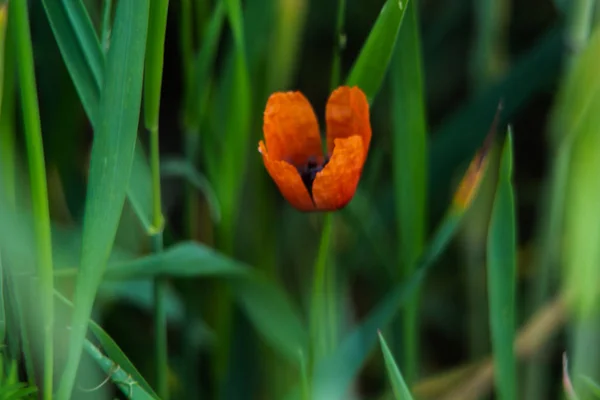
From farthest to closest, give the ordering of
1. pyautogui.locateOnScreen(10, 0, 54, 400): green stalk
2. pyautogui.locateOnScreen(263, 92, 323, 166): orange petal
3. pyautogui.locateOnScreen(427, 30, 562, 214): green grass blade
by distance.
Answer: pyautogui.locateOnScreen(427, 30, 562, 214): green grass blade < pyautogui.locateOnScreen(263, 92, 323, 166): orange petal < pyautogui.locateOnScreen(10, 0, 54, 400): green stalk

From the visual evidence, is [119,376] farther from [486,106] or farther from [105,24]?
[486,106]

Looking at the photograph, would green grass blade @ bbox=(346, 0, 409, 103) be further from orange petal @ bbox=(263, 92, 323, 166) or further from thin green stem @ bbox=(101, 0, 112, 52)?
thin green stem @ bbox=(101, 0, 112, 52)

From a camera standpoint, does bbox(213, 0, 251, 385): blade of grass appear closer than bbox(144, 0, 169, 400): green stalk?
No

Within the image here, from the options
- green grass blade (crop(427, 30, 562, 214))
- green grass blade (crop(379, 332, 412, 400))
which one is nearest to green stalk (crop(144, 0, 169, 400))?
green grass blade (crop(379, 332, 412, 400))

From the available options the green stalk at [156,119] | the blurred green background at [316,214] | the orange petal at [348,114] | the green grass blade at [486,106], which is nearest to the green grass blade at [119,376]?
the blurred green background at [316,214]

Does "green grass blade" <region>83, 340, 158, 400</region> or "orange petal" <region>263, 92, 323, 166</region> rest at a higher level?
"orange petal" <region>263, 92, 323, 166</region>

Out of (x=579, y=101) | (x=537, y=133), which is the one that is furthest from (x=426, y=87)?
(x=579, y=101)
